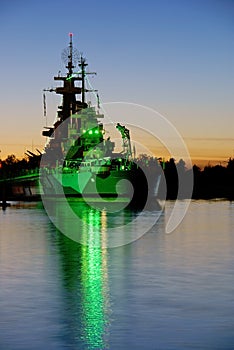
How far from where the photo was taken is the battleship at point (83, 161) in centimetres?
14238

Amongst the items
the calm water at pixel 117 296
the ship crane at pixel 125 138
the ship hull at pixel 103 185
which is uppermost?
the ship crane at pixel 125 138

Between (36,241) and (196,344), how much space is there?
32965 millimetres

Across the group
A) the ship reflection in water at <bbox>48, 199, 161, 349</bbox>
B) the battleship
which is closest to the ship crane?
the battleship

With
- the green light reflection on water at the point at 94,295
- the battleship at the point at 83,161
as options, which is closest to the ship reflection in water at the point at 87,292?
the green light reflection on water at the point at 94,295

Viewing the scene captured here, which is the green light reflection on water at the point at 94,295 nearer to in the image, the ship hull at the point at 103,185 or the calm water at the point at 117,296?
the calm water at the point at 117,296

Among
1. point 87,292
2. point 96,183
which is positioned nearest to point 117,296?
point 87,292

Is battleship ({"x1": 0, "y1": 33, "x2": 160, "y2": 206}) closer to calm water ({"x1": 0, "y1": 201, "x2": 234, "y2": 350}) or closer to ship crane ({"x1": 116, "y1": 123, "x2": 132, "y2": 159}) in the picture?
ship crane ({"x1": 116, "y1": 123, "x2": 132, "y2": 159})

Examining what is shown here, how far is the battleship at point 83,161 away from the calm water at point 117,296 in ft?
292

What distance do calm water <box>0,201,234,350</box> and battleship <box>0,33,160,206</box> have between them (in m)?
88.9

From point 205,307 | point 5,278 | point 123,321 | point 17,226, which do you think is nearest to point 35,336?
point 123,321

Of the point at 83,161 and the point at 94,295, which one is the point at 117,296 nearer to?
the point at 94,295

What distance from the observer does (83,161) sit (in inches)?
5925

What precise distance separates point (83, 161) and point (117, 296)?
401 ft

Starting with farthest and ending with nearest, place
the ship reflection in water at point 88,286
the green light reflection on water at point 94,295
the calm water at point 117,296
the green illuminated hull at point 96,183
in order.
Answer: the green illuminated hull at point 96,183
the ship reflection in water at point 88,286
the green light reflection on water at point 94,295
the calm water at point 117,296
